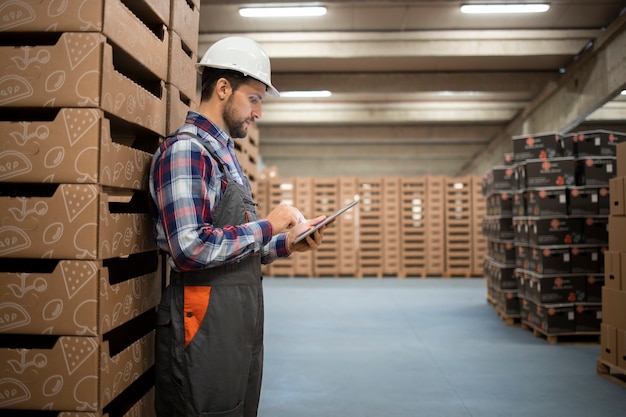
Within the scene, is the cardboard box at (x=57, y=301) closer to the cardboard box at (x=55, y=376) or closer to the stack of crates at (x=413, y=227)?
the cardboard box at (x=55, y=376)

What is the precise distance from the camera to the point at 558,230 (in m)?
6.45

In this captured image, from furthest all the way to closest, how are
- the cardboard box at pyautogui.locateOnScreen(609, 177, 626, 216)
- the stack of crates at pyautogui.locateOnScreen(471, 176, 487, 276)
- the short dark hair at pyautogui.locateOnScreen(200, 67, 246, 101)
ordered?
the stack of crates at pyautogui.locateOnScreen(471, 176, 487, 276)
the cardboard box at pyautogui.locateOnScreen(609, 177, 626, 216)
the short dark hair at pyautogui.locateOnScreen(200, 67, 246, 101)

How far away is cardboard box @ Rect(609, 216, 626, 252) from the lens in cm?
470

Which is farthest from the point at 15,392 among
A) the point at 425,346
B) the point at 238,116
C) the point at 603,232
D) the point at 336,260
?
the point at 336,260

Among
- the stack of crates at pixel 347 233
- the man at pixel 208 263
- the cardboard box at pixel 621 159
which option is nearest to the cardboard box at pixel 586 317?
the cardboard box at pixel 621 159

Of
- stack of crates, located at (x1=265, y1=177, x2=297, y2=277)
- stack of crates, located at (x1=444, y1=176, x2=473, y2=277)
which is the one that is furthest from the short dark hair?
stack of crates, located at (x1=444, y1=176, x2=473, y2=277)

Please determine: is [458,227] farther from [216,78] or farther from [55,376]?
[55,376]

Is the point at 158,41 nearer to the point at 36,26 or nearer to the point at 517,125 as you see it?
the point at 36,26

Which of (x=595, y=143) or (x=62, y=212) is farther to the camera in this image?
(x=595, y=143)

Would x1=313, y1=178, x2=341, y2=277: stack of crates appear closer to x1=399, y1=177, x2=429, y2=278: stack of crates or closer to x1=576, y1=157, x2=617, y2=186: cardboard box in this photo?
x1=399, y1=177, x2=429, y2=278: stack of crates

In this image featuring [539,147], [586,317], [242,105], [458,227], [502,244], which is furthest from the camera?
[458,227]

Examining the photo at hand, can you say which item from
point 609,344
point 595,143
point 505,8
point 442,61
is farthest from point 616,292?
point 442,61

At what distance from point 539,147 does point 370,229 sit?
8.17 metres

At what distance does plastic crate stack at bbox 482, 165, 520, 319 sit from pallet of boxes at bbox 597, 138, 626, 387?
8.40 feet
